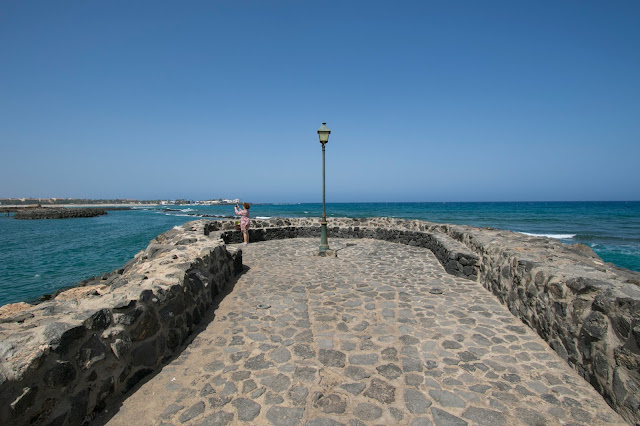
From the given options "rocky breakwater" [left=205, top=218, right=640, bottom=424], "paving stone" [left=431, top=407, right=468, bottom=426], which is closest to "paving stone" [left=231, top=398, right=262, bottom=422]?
"paving stone" [left=431, top=407, right=468, bottom=426]

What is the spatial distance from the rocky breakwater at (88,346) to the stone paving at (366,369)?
0.25 meters

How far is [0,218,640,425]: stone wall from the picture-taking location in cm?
223

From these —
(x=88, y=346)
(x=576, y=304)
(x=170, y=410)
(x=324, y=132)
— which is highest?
(x=324, y=132)

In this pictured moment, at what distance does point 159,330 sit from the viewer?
347 cm

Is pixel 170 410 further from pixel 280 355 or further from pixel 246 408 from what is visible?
pixel 280 355

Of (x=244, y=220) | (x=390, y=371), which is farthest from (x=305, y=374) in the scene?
(x=244, y=220)

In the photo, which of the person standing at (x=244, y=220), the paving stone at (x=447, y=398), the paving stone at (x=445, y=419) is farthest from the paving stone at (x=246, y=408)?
the person standing at (x=244, y=220)

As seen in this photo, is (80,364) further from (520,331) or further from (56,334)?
(520,331)

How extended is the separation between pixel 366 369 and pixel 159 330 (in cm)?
238

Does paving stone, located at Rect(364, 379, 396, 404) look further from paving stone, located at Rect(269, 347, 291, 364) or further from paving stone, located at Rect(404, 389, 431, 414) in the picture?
paving stone, located at Rect(269, 347, 291, 364)

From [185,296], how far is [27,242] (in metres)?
28.5

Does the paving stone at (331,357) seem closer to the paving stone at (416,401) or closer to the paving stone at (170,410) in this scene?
the paving stone at (416,401)

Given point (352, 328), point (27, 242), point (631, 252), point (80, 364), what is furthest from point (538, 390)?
point (27, 242)

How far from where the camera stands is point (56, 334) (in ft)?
7.75
